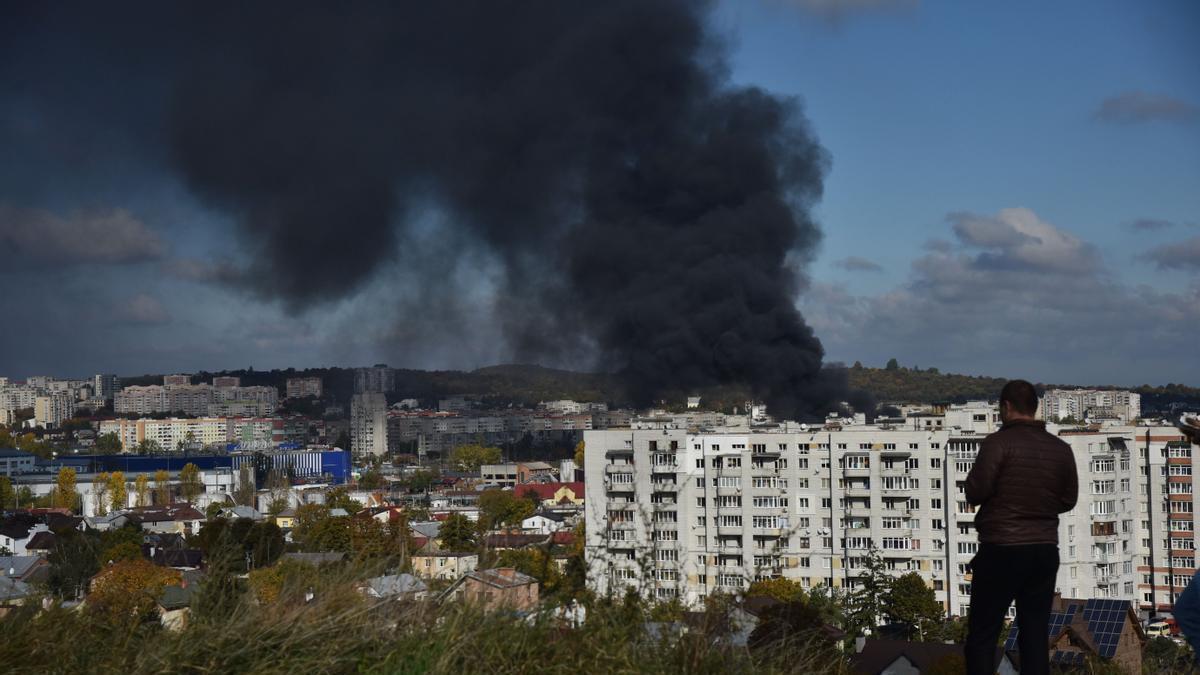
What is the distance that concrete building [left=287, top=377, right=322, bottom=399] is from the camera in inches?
5487

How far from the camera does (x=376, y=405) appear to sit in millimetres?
92125

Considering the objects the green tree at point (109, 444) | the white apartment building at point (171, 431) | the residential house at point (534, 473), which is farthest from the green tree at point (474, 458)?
the white apartment building at point (171, 431)

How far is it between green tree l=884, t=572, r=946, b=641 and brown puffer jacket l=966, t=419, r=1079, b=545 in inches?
356

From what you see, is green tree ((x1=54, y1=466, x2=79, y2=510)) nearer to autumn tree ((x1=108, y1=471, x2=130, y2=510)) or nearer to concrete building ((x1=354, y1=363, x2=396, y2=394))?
autumn tree ((x1=108, y1=471, x2=130, y2=510))

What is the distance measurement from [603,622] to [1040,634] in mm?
1128

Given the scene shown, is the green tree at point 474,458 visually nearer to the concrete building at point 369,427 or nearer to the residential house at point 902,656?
the concrete building at point 369,427

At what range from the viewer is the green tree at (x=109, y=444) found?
87.3 metres

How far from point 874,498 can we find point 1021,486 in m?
18.7

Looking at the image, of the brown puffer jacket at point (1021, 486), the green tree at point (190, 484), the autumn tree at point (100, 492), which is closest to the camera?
the brown puffer jacket at point (1021, 486)

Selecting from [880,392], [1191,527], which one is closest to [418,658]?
[1191,527]

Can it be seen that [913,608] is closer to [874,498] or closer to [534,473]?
[874,498]

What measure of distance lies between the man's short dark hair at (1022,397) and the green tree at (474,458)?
67.5m

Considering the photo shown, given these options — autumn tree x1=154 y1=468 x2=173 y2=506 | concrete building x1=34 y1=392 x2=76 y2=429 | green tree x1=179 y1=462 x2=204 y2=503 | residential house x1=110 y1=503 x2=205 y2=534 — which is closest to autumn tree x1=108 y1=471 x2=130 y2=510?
autumn tree x1=154 y1=468 x2=173 y2=506

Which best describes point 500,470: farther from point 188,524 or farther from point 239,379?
point 239,379
